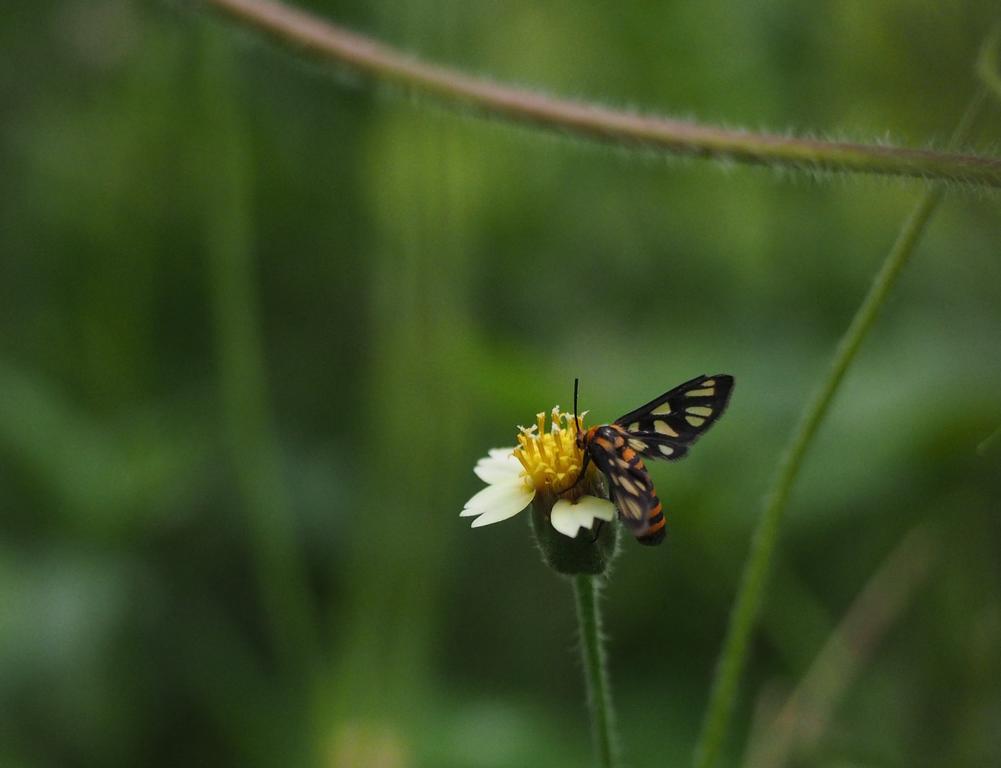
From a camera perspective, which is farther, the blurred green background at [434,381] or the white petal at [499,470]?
the blurred green background at [434,381]

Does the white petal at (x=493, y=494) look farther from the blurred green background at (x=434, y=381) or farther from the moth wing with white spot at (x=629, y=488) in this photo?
the blurred green background at (x=434, y=381)

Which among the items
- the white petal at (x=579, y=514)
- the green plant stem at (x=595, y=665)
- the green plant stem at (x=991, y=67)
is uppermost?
the green plant stem at (x=991, y=67)

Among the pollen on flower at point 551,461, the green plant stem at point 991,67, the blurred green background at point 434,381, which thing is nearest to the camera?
the green plant stem at point 991,67

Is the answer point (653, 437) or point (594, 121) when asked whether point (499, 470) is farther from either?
point (594, 121)

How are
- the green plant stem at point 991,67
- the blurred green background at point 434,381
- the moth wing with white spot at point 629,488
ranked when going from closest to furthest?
1. the moth wing with white spot at point 629,488
2. the green plant stem at point 991,67
3. the blurred green background at point 434,381

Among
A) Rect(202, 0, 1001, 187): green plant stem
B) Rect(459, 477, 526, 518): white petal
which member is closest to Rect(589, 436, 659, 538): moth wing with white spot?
Rect(459, 477, 526, 518): white petal

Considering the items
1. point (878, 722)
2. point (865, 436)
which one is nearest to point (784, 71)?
point (865, 436)

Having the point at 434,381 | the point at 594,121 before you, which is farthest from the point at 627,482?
the point at 434,381

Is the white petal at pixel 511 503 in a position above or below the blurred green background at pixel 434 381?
below

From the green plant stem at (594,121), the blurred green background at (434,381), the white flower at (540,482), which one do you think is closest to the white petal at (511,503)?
the white flower at (540,482)
